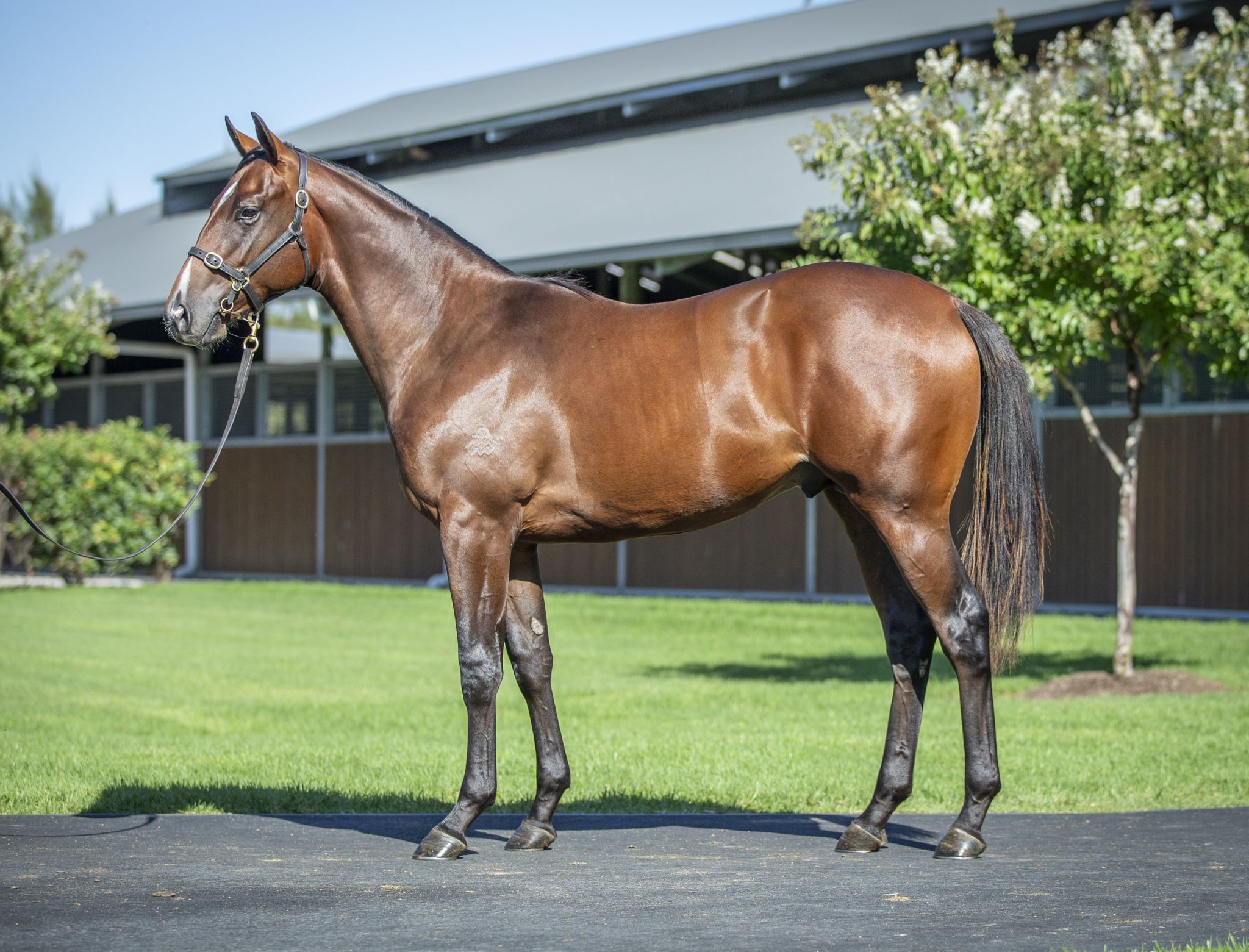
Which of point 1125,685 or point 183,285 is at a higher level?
point 183,285

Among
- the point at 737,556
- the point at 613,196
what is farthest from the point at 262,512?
the point at 737,556

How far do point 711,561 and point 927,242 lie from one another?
34.5 feet

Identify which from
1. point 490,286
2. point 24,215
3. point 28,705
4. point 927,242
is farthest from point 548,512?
point 24,215

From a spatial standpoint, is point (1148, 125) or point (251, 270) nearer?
point (251, 270)

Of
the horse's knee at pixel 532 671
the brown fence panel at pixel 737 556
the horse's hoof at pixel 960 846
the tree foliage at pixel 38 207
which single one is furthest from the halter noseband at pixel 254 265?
the tree foliage at pixel 38 207

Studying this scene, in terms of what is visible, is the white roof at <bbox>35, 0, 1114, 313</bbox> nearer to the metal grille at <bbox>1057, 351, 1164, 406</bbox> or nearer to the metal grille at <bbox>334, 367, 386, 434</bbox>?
the metal grille at <bbox>334, 367, 386, 434</bbox>

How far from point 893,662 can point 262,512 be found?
2143 centimetres

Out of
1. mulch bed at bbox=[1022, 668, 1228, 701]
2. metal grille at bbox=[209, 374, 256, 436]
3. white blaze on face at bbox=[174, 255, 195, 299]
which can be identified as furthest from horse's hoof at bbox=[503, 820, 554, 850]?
metal grille at bbox=[209, 374, 256, 436]

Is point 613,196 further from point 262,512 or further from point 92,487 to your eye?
point 262,512

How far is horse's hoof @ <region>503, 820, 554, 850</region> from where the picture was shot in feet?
16.2

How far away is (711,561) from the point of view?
783 inches

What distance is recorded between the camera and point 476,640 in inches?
189

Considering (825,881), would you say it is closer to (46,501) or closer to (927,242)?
(927,242)

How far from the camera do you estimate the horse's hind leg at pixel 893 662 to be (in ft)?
16.1
